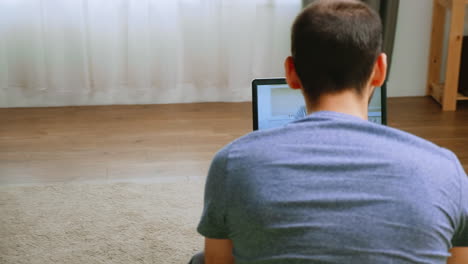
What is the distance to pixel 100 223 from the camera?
92.0 inches

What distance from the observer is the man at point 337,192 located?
923mm

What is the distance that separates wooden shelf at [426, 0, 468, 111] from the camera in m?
3.27

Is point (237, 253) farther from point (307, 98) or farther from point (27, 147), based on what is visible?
point (27, 147)

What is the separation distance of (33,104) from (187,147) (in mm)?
1012

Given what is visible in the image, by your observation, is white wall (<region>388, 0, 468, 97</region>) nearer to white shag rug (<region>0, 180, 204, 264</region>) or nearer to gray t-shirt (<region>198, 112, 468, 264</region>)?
white shag rug (<region>0, 180, 204, 264</region>)

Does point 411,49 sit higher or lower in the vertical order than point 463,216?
lower

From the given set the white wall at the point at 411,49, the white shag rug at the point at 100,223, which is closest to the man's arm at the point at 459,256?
the white shag rug at the point at 100,223

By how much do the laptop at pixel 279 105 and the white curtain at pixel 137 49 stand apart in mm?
1685

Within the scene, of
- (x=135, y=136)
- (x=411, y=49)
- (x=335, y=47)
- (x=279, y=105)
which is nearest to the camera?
(x=335, y=47)

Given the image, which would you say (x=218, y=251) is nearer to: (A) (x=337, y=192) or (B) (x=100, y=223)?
(A) (x=337, y=192)

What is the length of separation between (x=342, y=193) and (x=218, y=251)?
0.86 feet

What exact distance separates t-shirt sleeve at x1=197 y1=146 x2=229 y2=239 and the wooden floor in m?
1.64

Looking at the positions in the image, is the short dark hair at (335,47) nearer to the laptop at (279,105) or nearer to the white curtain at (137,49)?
the laptop at (279,105)

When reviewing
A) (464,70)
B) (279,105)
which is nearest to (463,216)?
(279,105)
